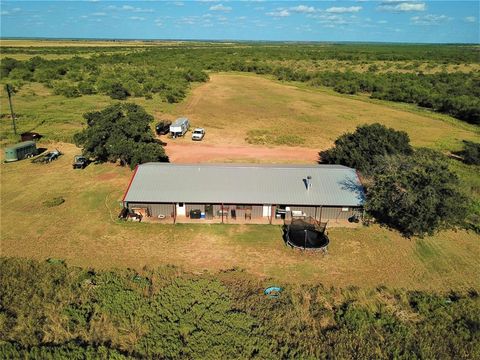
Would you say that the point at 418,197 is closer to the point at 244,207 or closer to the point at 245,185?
the point at 244,207

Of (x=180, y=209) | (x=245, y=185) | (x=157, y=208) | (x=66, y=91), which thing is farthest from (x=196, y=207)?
(x=66, y=91)

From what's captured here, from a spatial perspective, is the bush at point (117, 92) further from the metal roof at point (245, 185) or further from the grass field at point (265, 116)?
the metal roof at point (245, 185)

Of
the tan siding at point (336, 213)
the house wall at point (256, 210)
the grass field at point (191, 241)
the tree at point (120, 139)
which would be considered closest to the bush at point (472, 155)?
the grass field at point (191, 241)

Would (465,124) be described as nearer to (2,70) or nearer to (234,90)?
(234,90)

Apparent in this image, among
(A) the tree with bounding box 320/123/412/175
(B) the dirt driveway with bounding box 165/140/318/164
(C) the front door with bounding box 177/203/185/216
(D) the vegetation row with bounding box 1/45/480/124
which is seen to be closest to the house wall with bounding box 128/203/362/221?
(C) the front door with bounding box 177/203/185/216

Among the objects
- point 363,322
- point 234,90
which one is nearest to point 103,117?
point 363,322

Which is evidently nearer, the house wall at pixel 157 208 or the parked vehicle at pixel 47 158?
the house wall at pixel 157 208

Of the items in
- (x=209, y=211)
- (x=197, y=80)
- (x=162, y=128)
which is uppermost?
(x=197, y=80)
